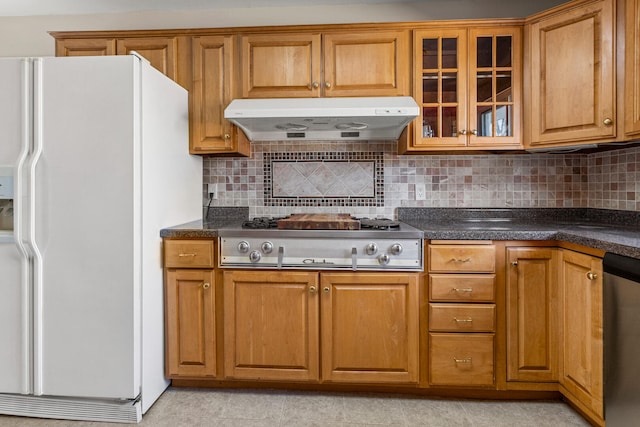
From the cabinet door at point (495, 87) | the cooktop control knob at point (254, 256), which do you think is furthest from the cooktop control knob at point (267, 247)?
the cabinet door at point (495, 87)

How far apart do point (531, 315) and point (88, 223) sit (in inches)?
91.3

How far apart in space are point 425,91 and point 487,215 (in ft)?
3.22

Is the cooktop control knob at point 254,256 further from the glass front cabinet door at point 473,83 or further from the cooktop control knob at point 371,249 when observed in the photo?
the glass front cabinet door at point 473,83

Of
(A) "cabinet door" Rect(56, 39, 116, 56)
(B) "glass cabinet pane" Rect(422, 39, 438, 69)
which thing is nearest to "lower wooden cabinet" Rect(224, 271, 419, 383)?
(B) "glass cabinet pane" Rect(422, 39, 438, 69)

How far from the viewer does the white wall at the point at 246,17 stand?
2.61 meters

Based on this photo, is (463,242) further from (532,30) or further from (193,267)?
(193,267)

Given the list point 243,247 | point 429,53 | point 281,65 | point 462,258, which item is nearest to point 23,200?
point 243,247

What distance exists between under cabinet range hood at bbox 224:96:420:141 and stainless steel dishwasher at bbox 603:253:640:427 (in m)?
1.18

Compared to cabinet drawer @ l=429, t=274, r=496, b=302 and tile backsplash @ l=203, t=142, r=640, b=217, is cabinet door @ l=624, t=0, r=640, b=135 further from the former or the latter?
cabinet drawer @ l=429, t=274, r=496, b=302

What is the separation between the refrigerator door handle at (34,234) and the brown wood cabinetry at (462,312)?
1.99 m

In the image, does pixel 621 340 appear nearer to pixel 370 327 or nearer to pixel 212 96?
pixel 370 327

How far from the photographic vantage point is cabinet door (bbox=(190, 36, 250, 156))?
2.36 m

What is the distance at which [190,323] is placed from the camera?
81.6 inches

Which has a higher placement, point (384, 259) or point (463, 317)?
point (384, 259)
